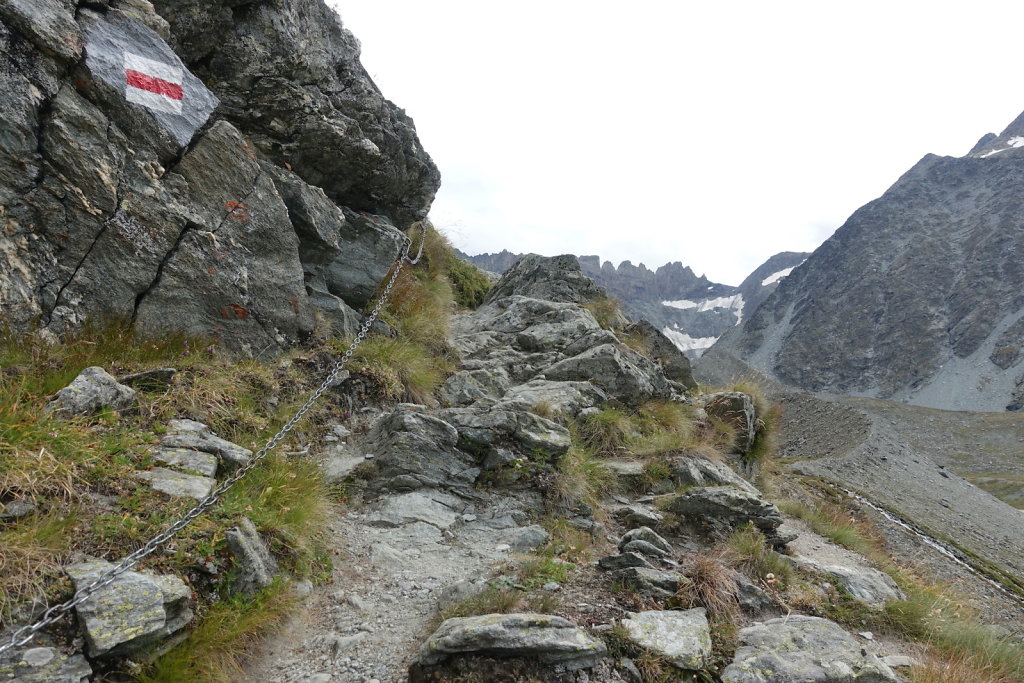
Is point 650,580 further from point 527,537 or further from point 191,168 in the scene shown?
point 191,168

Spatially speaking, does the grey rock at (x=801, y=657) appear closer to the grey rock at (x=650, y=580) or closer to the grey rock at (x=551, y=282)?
the grey rock at (x=650, y=580)

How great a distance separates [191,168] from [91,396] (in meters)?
3.93

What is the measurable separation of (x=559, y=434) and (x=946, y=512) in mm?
38720

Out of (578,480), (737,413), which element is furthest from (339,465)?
(737,413)

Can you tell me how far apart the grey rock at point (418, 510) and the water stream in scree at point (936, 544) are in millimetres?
27097

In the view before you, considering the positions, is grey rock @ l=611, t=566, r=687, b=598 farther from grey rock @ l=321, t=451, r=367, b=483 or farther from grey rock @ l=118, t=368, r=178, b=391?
grey rock @ l=118, t=368, r=178, b=391

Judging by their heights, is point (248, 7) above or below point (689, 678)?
above

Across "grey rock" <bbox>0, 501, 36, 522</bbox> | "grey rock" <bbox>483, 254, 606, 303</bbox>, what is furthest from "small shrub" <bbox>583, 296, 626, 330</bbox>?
"grey rock" <bbox>0, 501, 36, 522</bbox>

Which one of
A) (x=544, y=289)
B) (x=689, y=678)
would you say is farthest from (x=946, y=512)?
(x=689, y=678)

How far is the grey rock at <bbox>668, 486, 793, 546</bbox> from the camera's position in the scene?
738 centimetres

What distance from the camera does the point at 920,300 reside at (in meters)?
144

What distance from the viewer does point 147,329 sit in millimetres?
6379

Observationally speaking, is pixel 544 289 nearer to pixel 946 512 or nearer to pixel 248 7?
pixel 248 7

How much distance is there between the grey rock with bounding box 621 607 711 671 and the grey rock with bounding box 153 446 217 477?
4.16 m
